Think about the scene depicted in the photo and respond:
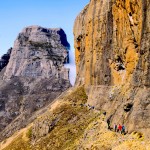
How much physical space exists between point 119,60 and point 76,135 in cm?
1327

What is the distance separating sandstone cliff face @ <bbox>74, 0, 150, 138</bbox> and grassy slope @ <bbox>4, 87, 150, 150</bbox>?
2.22m

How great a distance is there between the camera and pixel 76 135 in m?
57.3

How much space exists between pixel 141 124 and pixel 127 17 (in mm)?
17205

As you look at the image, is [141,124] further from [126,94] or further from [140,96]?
[126,94]

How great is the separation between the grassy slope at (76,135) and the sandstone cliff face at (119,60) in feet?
7.28

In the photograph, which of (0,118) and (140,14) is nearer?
(140,14)

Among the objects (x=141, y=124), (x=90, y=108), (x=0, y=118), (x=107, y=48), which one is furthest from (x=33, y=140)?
(x=0, y=118)

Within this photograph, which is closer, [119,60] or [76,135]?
[76,135]

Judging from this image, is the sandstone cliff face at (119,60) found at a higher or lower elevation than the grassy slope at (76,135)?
higher

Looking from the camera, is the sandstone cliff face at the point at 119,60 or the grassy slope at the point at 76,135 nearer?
the grassy slope at the point at 76,135

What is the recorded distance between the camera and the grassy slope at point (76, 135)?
39.9 meters

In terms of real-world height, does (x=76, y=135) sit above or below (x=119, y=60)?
below

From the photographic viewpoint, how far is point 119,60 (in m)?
59.9

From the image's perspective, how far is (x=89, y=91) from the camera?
250 feet
